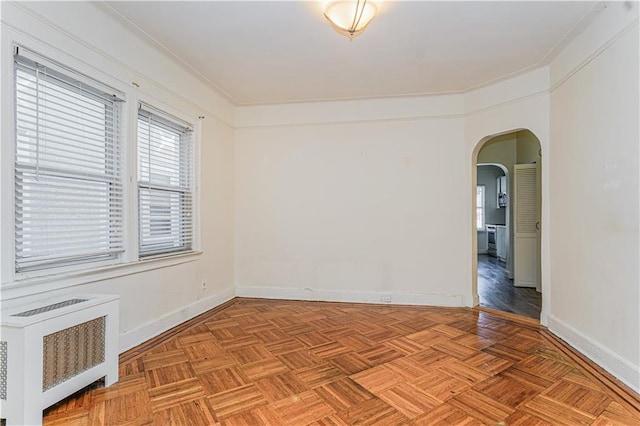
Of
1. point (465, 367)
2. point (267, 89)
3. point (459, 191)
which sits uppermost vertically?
point (267, 89)

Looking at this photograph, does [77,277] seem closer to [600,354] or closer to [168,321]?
[168,321]

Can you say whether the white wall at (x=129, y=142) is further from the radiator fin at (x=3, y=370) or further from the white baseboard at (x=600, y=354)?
the white baseboard at (x=600, y=354)

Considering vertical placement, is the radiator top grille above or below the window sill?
below

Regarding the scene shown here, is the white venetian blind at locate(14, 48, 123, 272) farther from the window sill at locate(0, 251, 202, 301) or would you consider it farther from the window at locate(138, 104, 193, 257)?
the window at locate(138, 104, 193, 257)

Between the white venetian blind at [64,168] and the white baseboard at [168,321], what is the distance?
0.70m

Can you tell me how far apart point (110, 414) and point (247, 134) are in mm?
3524

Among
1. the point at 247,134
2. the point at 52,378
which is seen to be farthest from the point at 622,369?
the point at 247,134

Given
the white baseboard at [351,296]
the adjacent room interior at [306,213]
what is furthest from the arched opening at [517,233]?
the white baseboard at [351,296]

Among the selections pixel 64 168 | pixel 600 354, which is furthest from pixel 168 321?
pixel 600 354

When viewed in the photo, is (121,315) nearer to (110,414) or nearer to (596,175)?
(110,414)

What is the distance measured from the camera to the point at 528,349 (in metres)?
2.76

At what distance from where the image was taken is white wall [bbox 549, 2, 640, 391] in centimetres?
219

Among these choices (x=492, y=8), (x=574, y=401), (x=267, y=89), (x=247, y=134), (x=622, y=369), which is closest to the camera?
(x=574, y=401)

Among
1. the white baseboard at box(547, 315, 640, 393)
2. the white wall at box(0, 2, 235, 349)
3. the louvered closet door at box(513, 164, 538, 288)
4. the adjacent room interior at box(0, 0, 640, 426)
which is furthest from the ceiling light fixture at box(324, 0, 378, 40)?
the louvered closet door at box(513, 164, 538, 288)
